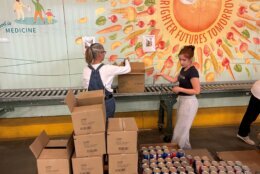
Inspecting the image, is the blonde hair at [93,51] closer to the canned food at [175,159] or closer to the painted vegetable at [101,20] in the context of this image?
the painted vegetable at [101,20]

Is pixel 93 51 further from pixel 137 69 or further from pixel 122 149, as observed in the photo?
pixel 122 149

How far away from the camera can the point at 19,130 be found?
366 cm

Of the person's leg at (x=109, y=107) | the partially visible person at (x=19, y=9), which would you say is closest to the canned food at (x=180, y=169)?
the person's leg at (x=109, y=107)

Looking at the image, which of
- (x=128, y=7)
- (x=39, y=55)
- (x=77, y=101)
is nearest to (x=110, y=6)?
(x=128, y=7)

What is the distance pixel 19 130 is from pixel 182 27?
2.87m

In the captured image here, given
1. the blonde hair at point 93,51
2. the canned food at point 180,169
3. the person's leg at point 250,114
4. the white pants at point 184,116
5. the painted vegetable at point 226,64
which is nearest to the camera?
the canned food at point 180,169

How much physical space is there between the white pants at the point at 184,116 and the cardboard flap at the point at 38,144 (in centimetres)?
152

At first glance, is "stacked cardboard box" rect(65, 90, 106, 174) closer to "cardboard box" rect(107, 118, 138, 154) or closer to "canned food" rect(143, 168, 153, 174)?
"cardboard box" rect(107, 118, 138, 154)

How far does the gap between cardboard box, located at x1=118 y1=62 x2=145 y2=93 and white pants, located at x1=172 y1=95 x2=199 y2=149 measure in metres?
0.58

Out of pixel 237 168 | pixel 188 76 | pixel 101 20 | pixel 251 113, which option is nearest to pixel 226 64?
pixel 251 113

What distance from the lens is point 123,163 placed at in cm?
181

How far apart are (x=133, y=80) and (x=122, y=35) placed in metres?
0.72

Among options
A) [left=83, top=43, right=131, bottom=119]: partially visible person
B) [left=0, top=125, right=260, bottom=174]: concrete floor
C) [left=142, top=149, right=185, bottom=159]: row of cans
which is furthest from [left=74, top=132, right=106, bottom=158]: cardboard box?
[left=0, top=125, right=260, bottom=174]: concrete floor

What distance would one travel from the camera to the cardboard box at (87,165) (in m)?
1.78
